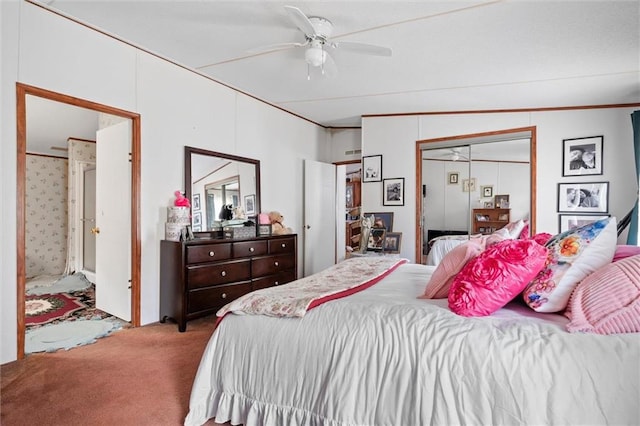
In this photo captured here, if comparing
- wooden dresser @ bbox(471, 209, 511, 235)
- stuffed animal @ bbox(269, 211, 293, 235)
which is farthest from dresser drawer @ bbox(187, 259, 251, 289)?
wooden dresser @ bbox(471, 209, 511, 235)

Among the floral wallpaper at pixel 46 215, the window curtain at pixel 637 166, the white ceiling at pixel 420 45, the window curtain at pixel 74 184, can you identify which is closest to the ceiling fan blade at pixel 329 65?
the white ceiling at pixel 420 45

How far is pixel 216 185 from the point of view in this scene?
3.96 m

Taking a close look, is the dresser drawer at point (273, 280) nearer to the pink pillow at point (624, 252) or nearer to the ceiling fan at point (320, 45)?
the ceiling fan at point (320, 45)

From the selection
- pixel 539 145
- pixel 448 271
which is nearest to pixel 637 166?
pixel 539 145

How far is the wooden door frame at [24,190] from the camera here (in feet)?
7.95

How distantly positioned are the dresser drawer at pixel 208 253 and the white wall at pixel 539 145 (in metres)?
2.42

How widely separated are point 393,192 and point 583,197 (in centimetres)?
225

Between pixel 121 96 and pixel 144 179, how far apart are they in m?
0.76

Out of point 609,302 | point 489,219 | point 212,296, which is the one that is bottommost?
point 212,296

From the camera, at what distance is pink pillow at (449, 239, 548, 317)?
142cm

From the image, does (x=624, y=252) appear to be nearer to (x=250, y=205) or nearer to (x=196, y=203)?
(x=196, y=203)

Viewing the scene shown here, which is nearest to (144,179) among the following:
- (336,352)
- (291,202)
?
(291,202)

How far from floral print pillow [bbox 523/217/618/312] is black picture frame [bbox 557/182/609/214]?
311 cm

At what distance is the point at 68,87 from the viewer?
271 centimetres
